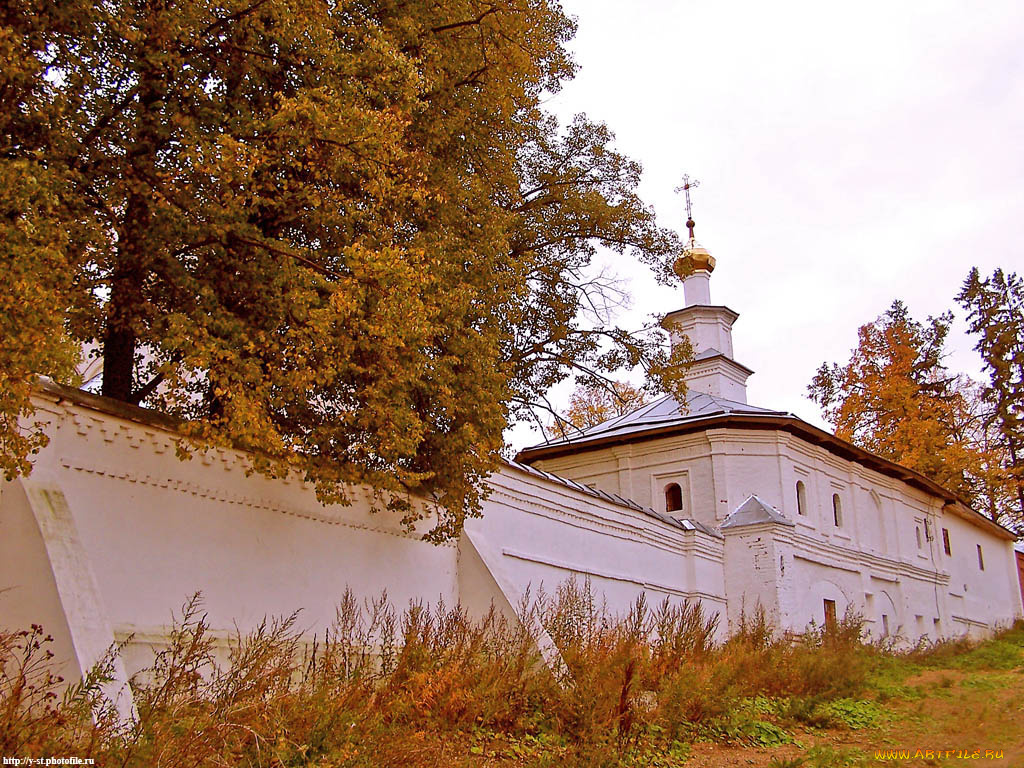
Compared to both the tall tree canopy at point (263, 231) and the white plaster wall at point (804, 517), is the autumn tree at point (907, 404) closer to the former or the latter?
the white plaster wall at point (804, 517)

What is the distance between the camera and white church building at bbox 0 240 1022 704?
7.88 metres

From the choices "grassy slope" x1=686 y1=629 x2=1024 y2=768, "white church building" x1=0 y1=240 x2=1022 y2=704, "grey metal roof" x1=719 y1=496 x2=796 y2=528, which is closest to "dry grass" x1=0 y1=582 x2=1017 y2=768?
"grassy slope" x1=686 y1=629 x2=1024 y2=768

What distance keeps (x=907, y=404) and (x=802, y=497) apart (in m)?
10.7

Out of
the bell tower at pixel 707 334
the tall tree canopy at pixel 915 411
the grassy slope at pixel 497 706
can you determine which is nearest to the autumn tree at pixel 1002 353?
the tall tree canopy at pixel 915 411

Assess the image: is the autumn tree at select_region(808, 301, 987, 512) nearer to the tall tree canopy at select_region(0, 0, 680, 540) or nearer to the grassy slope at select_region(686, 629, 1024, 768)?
the grassy slope at select_region(686, 629, 1024, 768)

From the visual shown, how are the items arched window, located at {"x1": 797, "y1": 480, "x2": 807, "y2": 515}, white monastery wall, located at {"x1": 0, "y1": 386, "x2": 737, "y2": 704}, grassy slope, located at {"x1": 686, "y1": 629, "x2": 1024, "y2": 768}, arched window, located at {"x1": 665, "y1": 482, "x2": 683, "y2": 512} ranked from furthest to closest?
arched window, located at {"x1": 797, "y1": 480, "x2": 807, "y2": 515}, arched window, located at {"x1": 665, "y1": 482, "x2": 683, "y2": 512}, grassy slope, located at {"x1": 686, "y1": 629, "x2": 1024, "y2": 768}, white monastery wall, located at {"x1": 0, "y1": 386, "x2": 737, "y2": 704}

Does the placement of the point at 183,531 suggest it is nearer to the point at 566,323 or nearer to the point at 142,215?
the point at 142,215

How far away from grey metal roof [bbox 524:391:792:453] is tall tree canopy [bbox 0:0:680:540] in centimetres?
1246

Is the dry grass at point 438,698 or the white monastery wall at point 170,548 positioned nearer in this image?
the dry grass at point 438,698

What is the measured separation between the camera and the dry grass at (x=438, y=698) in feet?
18.5

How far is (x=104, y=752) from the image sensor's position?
521cm

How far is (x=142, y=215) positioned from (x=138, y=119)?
0.87 metres

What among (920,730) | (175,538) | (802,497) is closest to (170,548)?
(175,538)

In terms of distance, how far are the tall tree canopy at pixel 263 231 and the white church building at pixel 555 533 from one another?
0.65 meters
